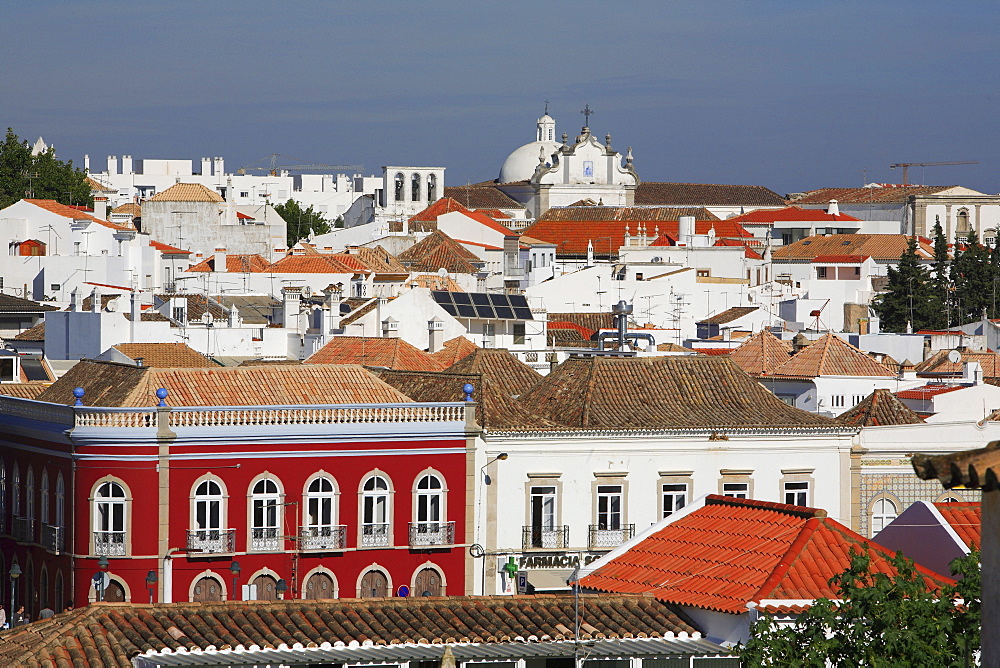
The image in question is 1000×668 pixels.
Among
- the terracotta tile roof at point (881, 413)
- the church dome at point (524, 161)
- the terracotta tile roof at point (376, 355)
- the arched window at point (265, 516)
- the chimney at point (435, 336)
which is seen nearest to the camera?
the arched window at point (265, 516)

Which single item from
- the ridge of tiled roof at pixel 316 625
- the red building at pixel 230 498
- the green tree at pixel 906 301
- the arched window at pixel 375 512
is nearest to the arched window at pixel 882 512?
the red building at pixel 230 498

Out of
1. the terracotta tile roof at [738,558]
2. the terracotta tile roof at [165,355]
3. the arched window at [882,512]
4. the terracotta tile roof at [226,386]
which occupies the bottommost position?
the arched window at [882,512]

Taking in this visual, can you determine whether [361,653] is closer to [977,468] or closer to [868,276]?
[977,468]

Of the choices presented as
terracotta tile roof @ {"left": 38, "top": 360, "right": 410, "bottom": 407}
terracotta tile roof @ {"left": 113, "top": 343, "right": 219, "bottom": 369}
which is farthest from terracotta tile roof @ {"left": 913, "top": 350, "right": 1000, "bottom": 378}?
terracotta tile roof @ {"left": 38, "top": 360, "right": 410, "bottom": 407}

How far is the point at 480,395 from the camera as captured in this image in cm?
3578

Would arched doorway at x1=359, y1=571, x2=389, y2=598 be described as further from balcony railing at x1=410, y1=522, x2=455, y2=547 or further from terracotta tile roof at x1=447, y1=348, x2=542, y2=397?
terracotta tile roof at x1=447, y1=348, x2=542, y2=397

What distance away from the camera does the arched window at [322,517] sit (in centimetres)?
3338

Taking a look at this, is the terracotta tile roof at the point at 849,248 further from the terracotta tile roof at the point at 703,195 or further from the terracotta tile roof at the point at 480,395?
the terracotta tile roof at the point at 480,395

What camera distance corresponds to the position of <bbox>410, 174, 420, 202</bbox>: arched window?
14300 centimetres

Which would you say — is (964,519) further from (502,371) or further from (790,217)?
(790,217)

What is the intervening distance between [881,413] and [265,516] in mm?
13546

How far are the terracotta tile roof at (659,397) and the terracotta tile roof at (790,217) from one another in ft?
283

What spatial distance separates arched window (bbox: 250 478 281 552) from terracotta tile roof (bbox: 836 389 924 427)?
39.9 feet

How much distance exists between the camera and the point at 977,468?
9.90m
